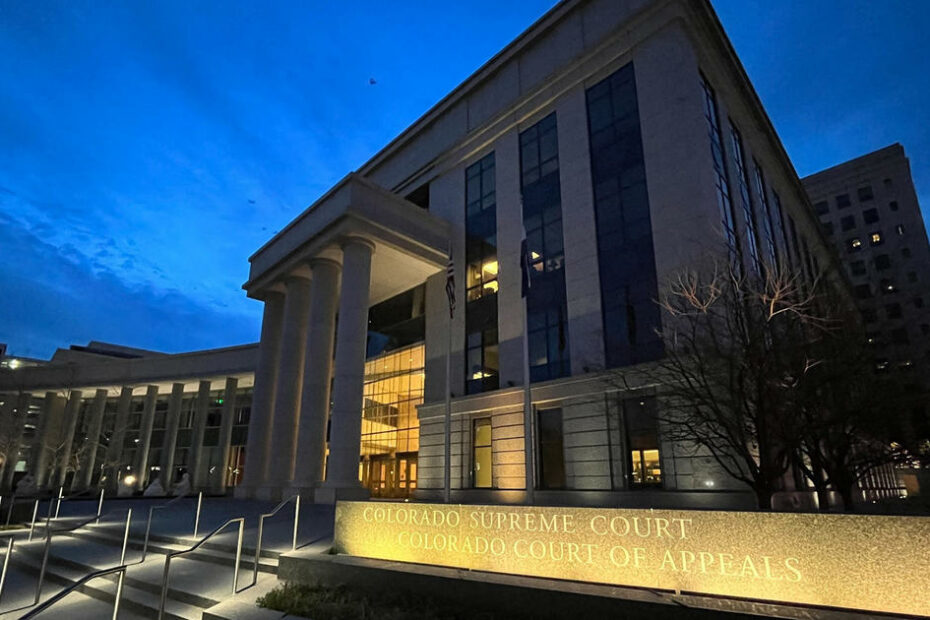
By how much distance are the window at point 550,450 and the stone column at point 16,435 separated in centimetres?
5189

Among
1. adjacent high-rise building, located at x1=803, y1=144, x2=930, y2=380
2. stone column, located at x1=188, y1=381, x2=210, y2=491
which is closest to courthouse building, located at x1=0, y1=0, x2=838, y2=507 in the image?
stone column, located at x1=188, y1=381, x2=210, y2=491

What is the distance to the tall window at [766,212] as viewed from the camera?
101 feet

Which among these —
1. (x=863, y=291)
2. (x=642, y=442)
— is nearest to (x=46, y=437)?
(x=642, y=442)

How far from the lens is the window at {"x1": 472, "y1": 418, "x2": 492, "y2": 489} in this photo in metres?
25.5

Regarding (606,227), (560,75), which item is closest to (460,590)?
(606,227)

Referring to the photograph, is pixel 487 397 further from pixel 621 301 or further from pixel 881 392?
pixel 881 392

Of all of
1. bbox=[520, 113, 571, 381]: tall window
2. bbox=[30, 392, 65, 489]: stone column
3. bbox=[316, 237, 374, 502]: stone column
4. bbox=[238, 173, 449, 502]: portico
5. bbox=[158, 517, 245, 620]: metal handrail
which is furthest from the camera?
bbox=[30, 392, 65, 489]: stone column

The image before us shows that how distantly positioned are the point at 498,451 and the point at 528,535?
16.9 meters

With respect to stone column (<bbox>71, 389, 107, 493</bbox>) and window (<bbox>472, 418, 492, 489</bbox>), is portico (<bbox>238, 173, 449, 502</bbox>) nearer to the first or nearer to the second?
window (<bbox>472, 418, 492, 489</bbox>)

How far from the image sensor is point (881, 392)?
18219mm

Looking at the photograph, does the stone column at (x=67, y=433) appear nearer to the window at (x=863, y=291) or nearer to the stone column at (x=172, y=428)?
the stone column at (x=172, y=428)

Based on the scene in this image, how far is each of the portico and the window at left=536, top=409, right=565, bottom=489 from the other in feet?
28.7

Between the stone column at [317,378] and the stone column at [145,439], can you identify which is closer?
the stone column at [317,378]

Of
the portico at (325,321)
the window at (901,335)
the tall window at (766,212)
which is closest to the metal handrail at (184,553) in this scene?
the portico at (325,321)
